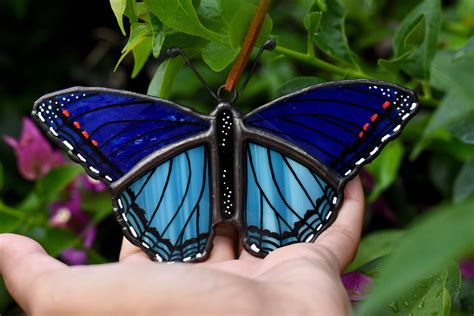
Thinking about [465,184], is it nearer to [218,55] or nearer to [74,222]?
[218,55]

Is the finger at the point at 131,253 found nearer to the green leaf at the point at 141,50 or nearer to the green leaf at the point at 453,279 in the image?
the green leaf at the point at 141,50

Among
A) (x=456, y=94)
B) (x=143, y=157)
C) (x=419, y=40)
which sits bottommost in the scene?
(x=143, y=157)

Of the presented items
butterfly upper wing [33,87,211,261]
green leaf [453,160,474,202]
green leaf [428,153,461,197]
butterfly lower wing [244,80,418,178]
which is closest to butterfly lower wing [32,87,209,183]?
butterfly upper wing [33,87,211,261]

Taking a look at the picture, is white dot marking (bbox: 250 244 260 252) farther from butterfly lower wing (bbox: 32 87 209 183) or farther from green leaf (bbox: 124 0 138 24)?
green leaf (bbox: 124 0 138 24)

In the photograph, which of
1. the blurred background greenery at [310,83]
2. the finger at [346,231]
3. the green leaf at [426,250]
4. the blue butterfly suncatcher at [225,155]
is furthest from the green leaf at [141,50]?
the green leaf at [426,250]

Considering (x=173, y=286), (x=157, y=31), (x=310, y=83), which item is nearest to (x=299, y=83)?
(x=310, y=83)

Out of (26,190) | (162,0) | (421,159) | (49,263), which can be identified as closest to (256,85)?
(421,159)
